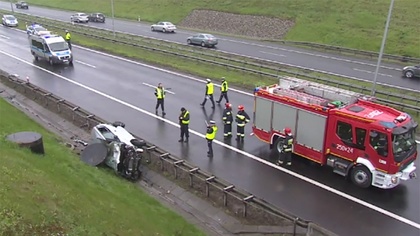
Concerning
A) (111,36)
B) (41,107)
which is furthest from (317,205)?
(111,36)

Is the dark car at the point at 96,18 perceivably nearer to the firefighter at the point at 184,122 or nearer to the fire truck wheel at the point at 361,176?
the firefighter at the point at 184,122

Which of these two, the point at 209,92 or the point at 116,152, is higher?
the point at 209,92

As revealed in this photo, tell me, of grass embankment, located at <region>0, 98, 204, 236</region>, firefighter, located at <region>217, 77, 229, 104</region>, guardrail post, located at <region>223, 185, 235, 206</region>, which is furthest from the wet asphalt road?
grass embankment, located at <region>0, 98, 204, 236</region>

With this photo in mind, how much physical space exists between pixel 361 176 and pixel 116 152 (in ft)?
28.0

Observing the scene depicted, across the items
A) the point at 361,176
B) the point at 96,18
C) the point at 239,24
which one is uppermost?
the point at 239,24

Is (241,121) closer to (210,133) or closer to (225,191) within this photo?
(210,133)

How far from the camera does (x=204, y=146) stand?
18109mm

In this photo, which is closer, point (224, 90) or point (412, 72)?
point (224, 90)

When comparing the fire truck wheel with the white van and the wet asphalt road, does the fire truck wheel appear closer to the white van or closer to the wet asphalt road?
the wet asphalt road

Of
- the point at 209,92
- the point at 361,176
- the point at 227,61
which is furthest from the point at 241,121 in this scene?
the point at 227,61

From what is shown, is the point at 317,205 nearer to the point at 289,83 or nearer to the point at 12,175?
the point at 289,83

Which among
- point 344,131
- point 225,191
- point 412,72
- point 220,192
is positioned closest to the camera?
point 225,191

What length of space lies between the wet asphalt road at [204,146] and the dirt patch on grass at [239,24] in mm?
22375

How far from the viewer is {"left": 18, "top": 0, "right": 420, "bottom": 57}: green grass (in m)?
41.9
